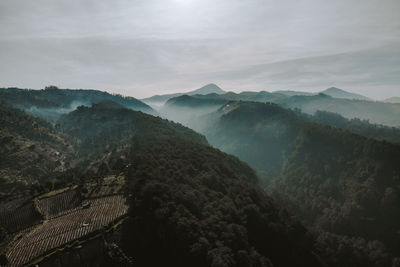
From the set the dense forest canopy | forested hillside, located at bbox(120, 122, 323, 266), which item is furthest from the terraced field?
forested hillside, located at bbox(120, 122, 323, 266)

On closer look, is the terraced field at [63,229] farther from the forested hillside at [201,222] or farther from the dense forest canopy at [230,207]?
the forested hillside at [201,222]

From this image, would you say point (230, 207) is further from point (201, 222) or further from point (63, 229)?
point (63, 229)

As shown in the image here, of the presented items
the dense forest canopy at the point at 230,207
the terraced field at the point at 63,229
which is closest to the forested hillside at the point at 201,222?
the dense forest canopy at the point at 230,207

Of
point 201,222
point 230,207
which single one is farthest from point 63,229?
point 230,207

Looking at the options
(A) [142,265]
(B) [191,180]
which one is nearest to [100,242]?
(A) [142,265]

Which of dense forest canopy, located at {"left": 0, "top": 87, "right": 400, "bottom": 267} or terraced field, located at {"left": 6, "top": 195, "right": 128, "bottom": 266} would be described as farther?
dense forest canopy, located at {"left": 0, "top": 87, "right": 400, "bottom": 267}

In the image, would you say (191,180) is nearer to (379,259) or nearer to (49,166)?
(379,259)

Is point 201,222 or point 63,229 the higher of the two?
point 63,229

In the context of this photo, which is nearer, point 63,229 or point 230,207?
point 63,229

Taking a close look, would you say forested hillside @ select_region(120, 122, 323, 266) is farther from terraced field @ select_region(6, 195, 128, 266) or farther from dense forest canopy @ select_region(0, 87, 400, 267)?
terraced field @ select_region(6, 195, 128, 266)
